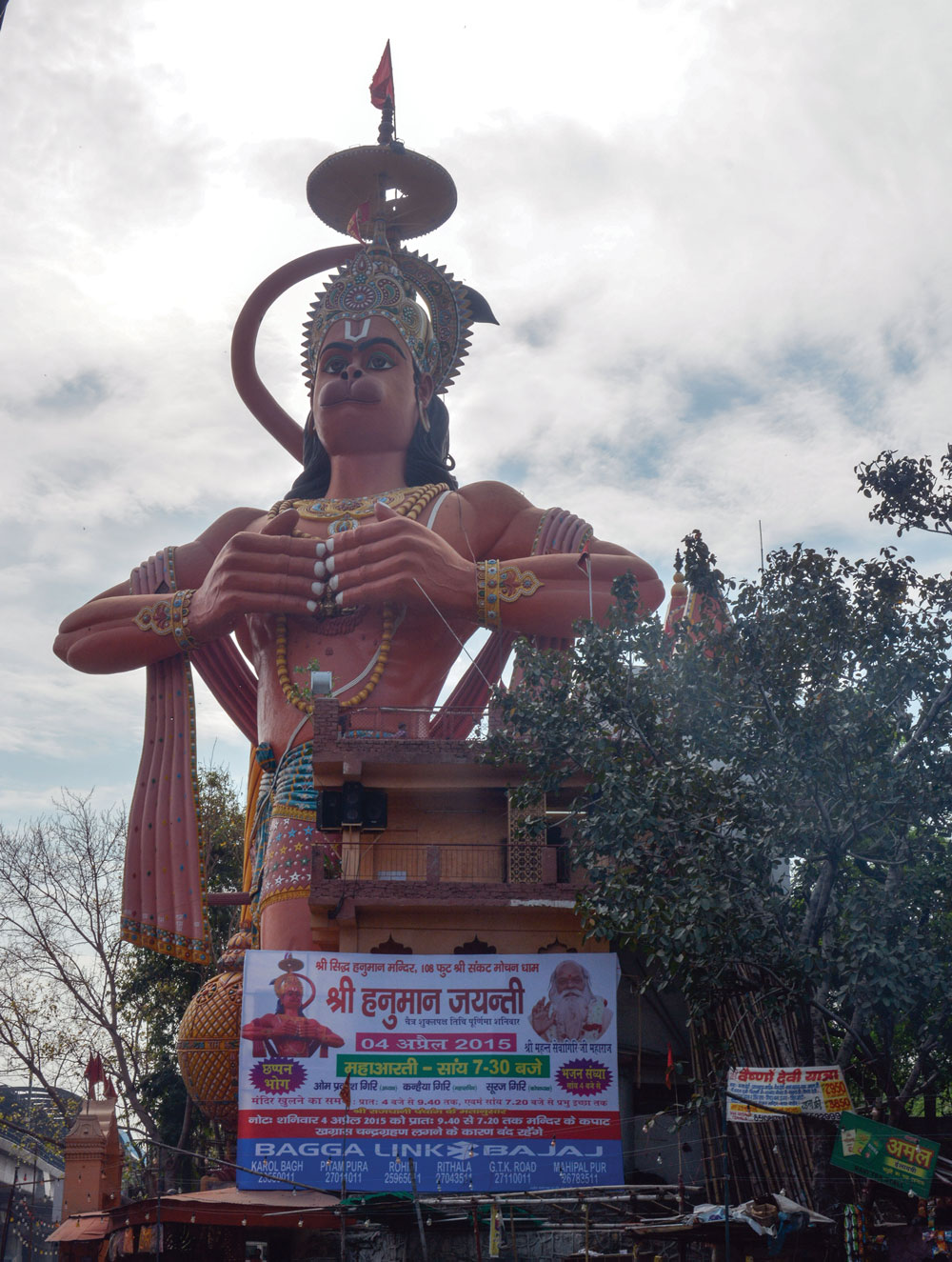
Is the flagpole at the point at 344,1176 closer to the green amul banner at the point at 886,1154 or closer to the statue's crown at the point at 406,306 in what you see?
the green amul banner at the point at 886,1154

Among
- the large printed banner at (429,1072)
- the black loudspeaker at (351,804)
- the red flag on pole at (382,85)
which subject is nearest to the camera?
the large printed banner at (429,1072)

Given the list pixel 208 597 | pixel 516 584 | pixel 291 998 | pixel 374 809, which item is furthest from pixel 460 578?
pixel 291 998

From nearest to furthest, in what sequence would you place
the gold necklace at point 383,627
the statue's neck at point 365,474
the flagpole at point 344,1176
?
1. the flagpole at point 344,1176
2. the gold necklace at point 383,627
3. the statue's neck at point 365,474

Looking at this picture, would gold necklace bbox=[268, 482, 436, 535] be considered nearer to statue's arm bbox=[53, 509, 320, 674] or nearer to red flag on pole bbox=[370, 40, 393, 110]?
statue's arm bbox=[53, 509, 320, 674]

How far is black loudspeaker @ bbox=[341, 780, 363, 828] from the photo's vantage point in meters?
15.9

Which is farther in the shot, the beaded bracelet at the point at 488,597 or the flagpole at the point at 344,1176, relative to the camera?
the beaded bracelet at the point at 488,597

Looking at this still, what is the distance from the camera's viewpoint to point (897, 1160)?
10.6 m

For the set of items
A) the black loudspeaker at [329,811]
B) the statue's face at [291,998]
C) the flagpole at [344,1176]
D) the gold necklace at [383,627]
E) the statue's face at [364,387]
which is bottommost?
the flagpole at [344,1176]

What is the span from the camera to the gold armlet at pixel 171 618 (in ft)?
56.5

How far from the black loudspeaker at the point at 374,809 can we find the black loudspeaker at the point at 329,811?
288mm

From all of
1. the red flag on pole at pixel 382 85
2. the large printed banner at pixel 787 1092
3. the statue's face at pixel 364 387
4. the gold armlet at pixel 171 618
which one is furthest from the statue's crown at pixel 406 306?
the large printed banner at pixel 787 1092

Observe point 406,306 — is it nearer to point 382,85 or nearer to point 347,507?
point 347,507

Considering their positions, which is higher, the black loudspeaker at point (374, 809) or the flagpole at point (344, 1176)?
the black loudspeaker at point (374, 809)

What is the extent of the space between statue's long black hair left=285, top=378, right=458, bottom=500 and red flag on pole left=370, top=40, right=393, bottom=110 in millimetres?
4145
